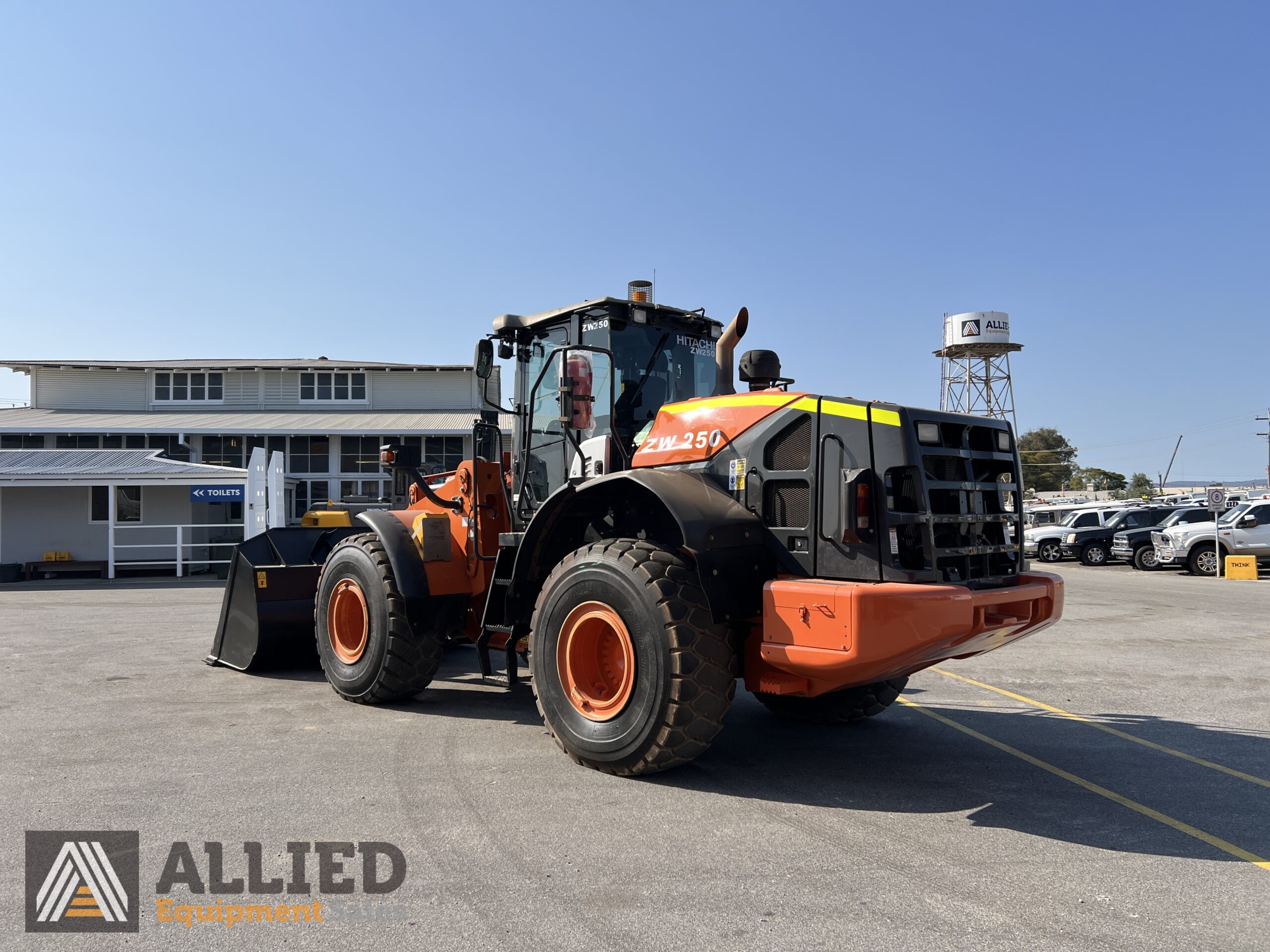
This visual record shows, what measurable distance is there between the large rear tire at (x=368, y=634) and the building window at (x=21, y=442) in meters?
28.9

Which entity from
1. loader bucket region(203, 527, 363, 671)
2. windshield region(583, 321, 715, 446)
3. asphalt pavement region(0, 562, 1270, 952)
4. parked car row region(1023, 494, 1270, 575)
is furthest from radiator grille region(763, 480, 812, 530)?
parked car row region(1023, 494, 1270, 575)

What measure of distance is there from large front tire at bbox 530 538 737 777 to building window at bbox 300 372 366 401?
3070 cm

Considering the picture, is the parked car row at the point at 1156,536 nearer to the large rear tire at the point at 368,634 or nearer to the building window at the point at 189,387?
the large rear tire at the point at 368,634

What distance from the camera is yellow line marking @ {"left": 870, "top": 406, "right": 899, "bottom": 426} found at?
473cm

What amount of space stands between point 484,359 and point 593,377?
0.91 m

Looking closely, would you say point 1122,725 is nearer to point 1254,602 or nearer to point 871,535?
point 871,535

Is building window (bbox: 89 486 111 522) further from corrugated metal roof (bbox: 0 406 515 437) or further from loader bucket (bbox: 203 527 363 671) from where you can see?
loader bucket (bbox: 203 527 363 671)

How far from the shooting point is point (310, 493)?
1257 inches

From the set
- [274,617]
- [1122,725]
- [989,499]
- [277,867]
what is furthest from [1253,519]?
[277,867]

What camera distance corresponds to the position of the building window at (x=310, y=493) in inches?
1259

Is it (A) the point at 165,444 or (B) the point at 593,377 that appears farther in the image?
(A) the point at 165,444

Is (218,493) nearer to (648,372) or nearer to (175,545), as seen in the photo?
(175,545)

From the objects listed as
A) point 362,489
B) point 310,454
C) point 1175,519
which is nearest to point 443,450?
point 362,489

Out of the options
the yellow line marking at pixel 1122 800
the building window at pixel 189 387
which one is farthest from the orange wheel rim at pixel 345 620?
the building window at pixel 189 387
